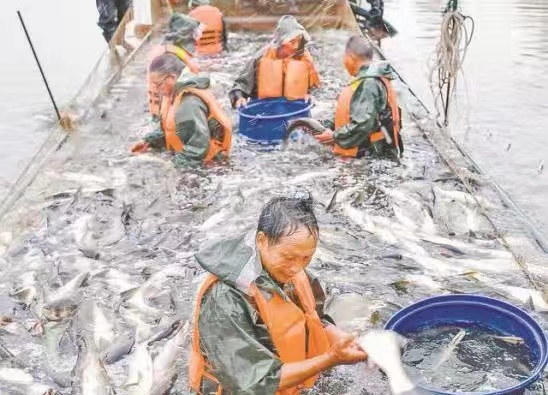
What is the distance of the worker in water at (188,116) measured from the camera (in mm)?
7867

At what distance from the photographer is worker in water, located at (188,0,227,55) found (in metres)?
14.0

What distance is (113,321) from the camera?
5.55 metres

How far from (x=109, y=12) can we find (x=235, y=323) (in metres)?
12.8

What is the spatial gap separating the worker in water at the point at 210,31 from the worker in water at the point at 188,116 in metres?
5.83

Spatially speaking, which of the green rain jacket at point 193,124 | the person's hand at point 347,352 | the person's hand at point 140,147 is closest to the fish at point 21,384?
the person's hand at point 347,352

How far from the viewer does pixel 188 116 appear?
782 cm

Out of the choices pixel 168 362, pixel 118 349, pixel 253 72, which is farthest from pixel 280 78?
pixel 168 362

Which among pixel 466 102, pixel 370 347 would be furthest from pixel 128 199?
pixel 466 102

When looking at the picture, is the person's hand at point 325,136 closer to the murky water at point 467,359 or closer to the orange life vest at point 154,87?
the orange life vest at point 154,87

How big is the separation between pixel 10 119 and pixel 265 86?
211 inches

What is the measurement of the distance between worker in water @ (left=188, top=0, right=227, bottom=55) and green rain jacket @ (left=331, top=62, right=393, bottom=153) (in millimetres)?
6644

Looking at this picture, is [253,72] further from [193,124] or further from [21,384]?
[21,384]

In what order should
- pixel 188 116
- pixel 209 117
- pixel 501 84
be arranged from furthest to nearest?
1. pixel 501 84
2. pixel 209 117
3. pixel 188 116

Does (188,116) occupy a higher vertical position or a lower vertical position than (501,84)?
higher
